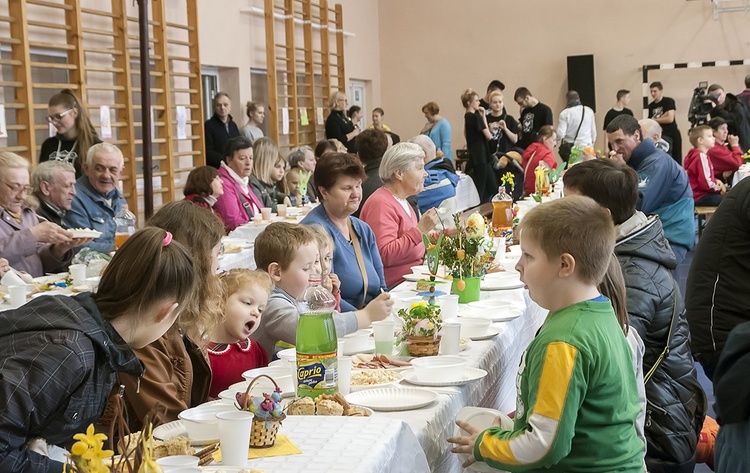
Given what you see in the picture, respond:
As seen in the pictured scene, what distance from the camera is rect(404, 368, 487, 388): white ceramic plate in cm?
230

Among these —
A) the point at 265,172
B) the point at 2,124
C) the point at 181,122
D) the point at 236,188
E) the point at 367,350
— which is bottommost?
the point at 367,350

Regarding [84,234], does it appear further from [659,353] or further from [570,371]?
[570,371]

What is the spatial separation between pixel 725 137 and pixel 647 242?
8.52 meters

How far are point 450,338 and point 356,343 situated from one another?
11.4 inches

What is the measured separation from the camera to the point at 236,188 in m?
6.48

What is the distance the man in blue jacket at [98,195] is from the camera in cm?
499

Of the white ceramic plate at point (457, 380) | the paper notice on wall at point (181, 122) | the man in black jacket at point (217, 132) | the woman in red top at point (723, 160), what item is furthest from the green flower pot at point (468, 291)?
the woman in red top at point (723, 160)

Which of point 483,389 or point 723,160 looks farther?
point 723,160

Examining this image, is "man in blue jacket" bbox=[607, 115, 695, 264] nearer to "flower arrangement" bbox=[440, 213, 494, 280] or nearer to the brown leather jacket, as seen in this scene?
"flower arrangement" bbox=[440, 213, 494, 280]

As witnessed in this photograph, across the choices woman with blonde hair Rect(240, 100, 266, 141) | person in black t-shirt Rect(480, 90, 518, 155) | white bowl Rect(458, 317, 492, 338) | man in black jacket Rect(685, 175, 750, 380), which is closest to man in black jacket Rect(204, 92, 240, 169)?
woman with blonde hair Rect(240, 100, 266, 141)

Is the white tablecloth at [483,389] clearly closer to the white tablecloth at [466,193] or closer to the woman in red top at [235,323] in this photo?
the woman in red top at [235,323]

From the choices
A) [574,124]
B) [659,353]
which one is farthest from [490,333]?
[574,124]

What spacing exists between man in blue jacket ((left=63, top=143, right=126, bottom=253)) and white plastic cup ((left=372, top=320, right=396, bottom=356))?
280 cm

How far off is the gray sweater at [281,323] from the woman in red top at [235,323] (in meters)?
0.14
